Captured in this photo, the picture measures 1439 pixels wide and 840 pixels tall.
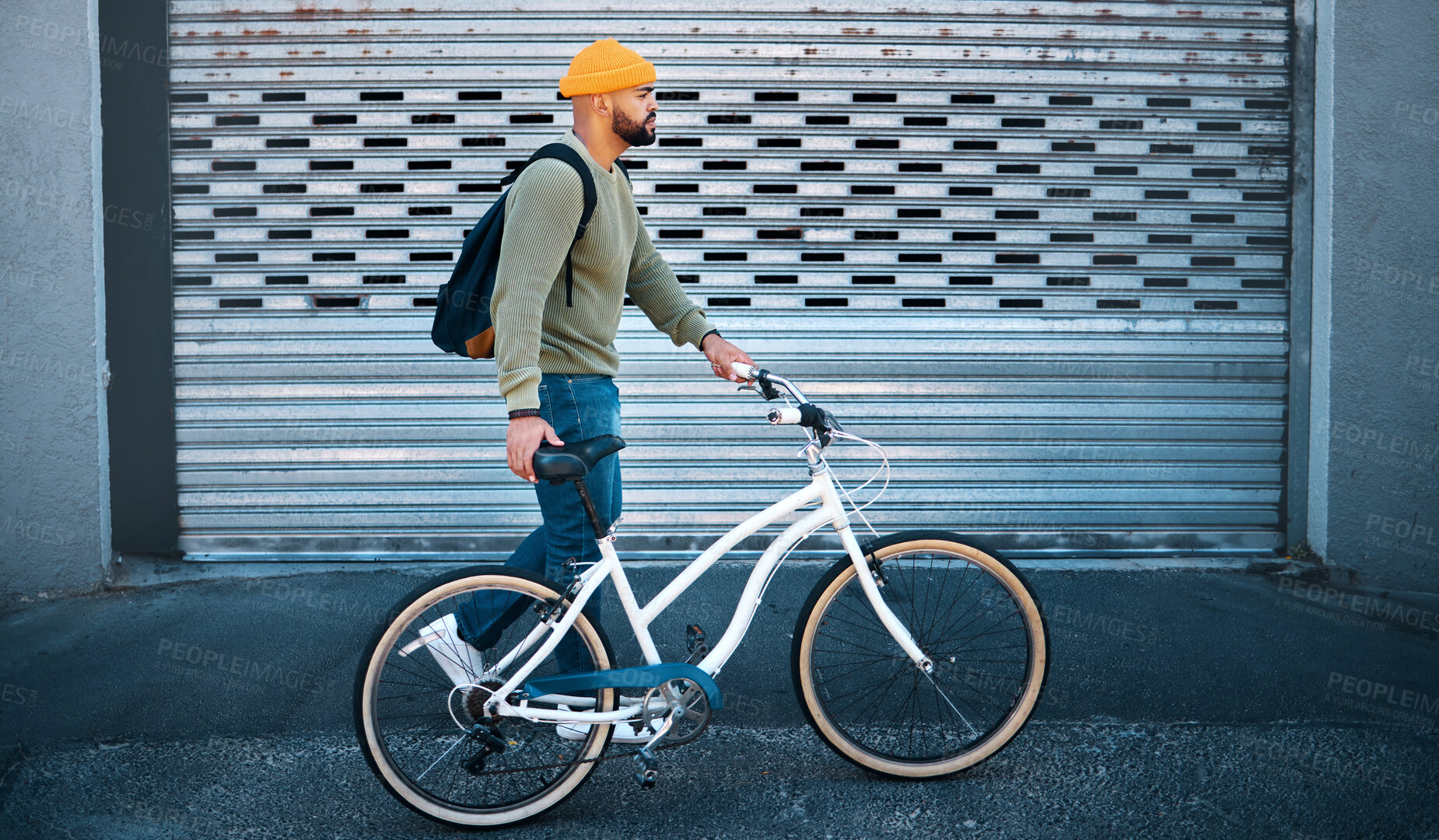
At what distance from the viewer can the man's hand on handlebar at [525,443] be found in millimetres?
2609

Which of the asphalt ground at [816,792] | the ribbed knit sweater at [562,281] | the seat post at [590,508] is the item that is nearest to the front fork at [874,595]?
the asphalt ground at [816,792]

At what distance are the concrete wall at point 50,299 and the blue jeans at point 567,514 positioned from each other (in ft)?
11.0

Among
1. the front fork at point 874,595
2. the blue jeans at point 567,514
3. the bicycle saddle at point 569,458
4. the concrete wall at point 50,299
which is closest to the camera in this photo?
the bicycle saddle at point 569,458

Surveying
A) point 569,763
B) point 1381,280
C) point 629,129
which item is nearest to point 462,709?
point 569,763

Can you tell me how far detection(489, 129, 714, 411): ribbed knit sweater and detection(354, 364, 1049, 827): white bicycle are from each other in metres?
0.30

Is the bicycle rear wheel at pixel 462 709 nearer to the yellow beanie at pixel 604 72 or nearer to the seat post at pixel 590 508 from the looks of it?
the seat post at pixel 590 508

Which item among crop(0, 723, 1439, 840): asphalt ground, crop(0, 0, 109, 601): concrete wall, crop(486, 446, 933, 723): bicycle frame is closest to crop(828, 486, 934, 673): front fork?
crop(486, 446, 933, 723): bicycle frame

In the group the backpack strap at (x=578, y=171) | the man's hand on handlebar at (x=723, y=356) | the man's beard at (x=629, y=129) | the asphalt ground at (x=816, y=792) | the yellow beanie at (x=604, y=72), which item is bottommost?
the asphalt ground at (x=816, y=792)

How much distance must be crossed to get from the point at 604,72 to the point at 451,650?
5.83 feet

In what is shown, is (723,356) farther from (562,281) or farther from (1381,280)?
(1381,280)

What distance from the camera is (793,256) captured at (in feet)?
17.5

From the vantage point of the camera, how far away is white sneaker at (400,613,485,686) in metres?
2.77

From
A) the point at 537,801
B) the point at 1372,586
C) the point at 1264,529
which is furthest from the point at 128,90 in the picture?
the point at 1372,586

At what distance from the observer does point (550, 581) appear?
2762mm
